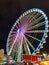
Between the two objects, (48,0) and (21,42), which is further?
(48,0)

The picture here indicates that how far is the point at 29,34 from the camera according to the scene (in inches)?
324

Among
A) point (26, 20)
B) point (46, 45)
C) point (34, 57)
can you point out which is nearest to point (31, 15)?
point (26, 20)

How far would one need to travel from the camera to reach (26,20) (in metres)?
8.36

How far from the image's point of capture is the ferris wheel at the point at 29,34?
789cm

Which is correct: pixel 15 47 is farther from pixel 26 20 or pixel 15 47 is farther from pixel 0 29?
pixel 0 29

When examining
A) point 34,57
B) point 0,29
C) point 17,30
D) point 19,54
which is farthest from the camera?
point 0,29

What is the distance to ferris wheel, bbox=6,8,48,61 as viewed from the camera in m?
7.89

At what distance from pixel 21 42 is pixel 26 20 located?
86 centimetres

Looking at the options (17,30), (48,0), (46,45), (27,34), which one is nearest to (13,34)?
(17,30)

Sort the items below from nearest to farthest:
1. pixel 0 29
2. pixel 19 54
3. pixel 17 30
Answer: pixel 19 54, pixel 17 30, pixel 0 29

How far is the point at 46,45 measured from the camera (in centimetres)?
887

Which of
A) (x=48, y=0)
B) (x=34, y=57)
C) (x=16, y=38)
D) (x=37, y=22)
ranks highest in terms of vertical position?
(x=48, y=0)

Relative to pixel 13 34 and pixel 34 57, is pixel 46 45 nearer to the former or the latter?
pixel 13 34

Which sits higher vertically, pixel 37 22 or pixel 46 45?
pixel 37 22
